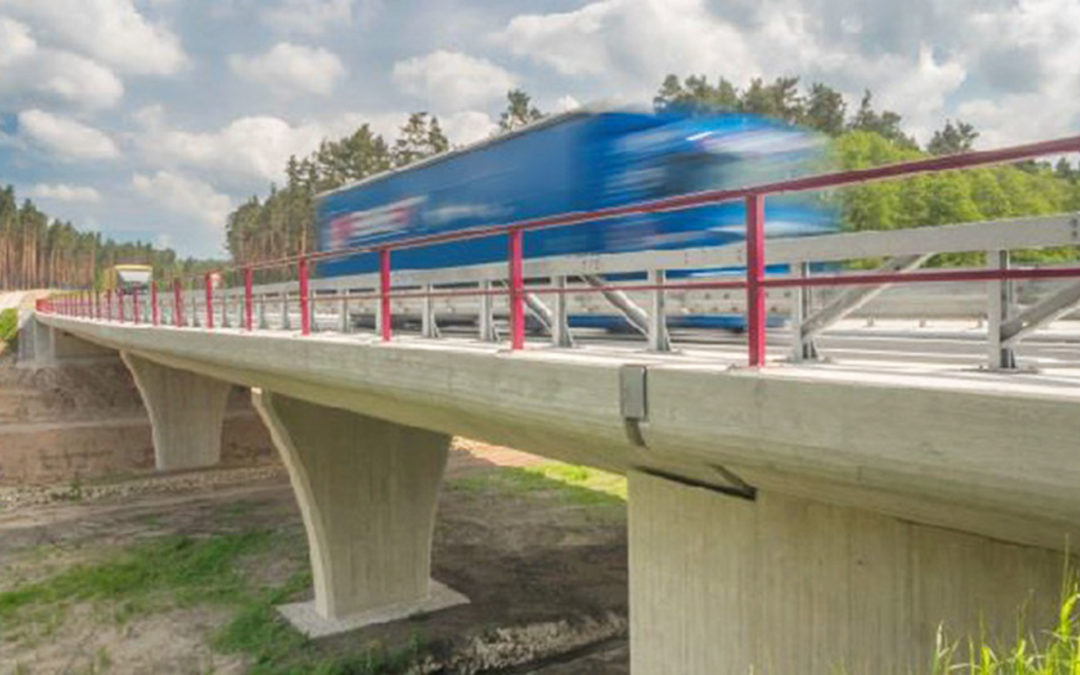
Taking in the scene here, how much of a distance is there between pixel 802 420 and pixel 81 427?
36750 mm

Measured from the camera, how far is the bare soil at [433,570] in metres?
15.0

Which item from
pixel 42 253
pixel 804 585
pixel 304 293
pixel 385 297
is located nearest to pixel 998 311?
pixel 804 585

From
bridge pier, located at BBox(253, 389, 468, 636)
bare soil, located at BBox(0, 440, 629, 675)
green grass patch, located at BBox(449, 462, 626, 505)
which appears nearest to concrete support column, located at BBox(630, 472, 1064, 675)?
bare soil, located at BBox(0, 440, 629, 675)

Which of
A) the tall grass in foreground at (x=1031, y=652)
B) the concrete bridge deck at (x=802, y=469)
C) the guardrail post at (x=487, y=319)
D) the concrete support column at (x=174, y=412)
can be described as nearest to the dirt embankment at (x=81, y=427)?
the concrete support column at (x=174, y=412)

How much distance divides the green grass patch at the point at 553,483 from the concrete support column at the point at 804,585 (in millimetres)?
18910

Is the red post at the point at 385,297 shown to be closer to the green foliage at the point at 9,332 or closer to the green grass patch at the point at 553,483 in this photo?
the green grass patch at the point at 553,483

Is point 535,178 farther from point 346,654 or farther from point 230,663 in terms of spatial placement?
point 230,663

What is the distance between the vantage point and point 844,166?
36188 millimetres

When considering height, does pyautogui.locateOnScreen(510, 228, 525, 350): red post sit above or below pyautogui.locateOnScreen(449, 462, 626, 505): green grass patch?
above

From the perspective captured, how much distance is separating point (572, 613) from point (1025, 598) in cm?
1274

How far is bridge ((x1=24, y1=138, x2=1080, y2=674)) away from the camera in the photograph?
11.8 feet

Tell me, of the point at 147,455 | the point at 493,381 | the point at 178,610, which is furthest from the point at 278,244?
the point at 493,381

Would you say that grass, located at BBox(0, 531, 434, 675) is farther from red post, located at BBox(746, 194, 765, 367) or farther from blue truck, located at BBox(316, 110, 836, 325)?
red post, located at BBox(746, 194, 765, 367)

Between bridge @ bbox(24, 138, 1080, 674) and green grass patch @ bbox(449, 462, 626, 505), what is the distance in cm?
1700
